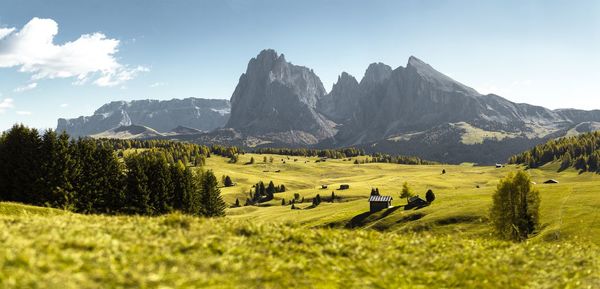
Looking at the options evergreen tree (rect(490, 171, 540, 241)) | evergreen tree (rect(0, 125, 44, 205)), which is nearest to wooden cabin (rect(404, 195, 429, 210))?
evergreen tree (rect(490, 171, 540, 241))

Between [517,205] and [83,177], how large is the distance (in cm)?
6635

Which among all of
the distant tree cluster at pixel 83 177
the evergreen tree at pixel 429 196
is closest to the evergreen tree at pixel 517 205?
the distant tree cluster at pixel 83 177

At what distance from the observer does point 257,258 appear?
52.6 feet

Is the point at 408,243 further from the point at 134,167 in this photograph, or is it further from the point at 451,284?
the point at 134,167

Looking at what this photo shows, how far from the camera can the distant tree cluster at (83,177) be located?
63.8m

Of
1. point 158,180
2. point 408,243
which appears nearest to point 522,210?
point 408,243

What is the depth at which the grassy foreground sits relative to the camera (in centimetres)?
1212

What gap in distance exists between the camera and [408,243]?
2142cm

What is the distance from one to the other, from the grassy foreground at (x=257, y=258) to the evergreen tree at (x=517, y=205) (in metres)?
46.3

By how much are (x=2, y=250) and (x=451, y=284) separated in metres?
15.0

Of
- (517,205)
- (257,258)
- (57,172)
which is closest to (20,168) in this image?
(57,172)

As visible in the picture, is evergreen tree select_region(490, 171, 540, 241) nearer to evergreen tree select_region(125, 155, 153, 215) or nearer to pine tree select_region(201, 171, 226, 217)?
evergreen tree select_region(125, 155, 153, 215)

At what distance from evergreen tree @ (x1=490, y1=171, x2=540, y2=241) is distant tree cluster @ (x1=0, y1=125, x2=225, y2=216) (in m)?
49.5

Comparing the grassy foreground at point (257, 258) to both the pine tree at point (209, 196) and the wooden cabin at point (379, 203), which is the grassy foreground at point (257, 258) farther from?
the wooden cabin at point (379, 203)
